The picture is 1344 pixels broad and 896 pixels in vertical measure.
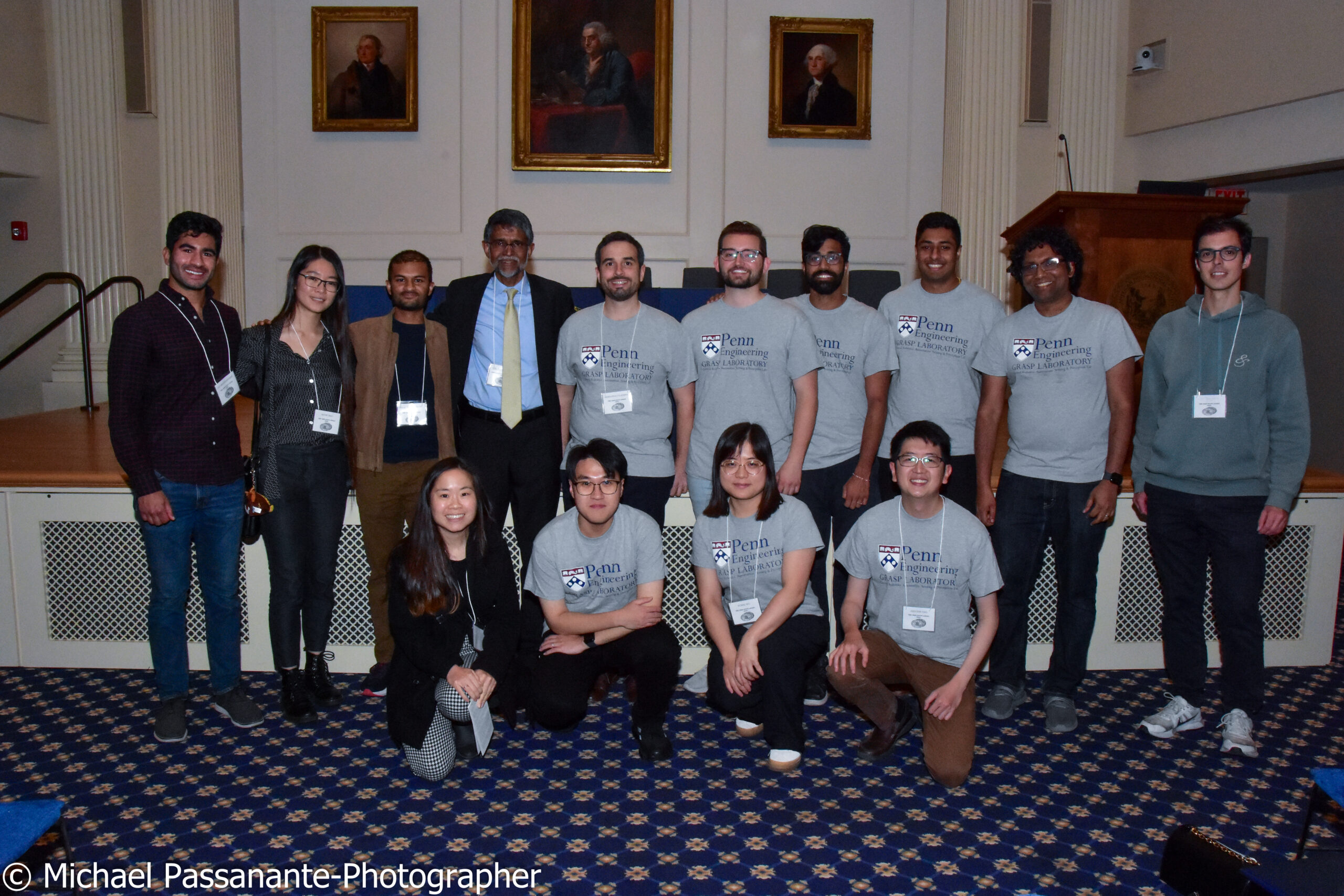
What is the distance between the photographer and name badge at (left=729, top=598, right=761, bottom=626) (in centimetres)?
285

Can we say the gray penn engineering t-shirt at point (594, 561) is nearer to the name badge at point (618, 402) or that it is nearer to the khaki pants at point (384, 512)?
the name badge at point (618, 402)

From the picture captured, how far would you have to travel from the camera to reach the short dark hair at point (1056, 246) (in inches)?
113

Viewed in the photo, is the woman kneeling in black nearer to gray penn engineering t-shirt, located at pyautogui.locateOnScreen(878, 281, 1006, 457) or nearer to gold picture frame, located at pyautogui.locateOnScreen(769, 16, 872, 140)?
gray penn engineering t-shirt, located at pyautogui.locateOnScreen(878, 281, 1006, 457)

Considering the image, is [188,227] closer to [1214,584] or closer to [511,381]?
[511,381]

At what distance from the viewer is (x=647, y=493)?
3.11m

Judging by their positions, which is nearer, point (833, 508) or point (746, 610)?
point (746, 610)

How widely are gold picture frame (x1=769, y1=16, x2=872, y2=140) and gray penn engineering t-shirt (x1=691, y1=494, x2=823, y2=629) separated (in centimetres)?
480

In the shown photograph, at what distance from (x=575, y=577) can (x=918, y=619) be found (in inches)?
40.1

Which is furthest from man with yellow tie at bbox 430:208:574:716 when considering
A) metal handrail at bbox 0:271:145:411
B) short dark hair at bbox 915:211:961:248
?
metal handrail at bbox 0:271:145:411

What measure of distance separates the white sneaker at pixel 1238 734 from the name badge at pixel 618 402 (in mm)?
2036

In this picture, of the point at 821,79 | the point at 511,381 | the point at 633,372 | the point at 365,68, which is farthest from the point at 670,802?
the point at 365,68

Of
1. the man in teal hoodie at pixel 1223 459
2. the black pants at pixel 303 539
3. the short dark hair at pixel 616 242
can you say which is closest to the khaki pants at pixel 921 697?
the man in teal hoodie at pixel 1223 459

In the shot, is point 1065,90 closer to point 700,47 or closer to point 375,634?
point 700,47

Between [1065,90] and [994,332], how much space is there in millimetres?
4709
